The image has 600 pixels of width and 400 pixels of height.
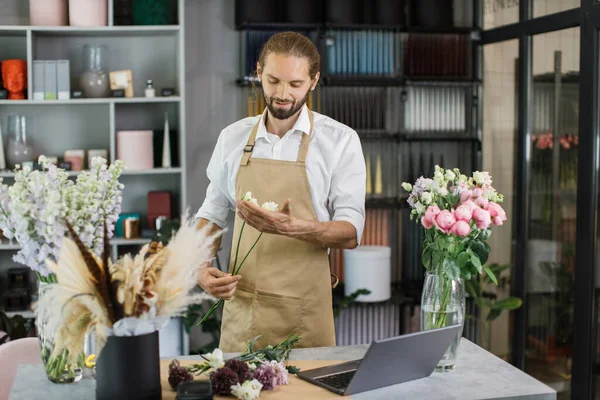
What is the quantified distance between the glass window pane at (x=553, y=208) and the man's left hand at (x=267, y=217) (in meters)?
2.24

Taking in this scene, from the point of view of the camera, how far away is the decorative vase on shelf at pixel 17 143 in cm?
467

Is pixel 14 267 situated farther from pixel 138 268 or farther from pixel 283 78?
pixel 138 268

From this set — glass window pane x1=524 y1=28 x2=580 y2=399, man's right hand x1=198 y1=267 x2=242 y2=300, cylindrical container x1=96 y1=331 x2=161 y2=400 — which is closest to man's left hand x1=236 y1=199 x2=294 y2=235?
man's right hand x1=198 y1=267 x2=242 y2=300

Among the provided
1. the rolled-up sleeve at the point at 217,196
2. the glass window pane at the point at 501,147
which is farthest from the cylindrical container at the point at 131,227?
the glass window pane at the point at 501,147

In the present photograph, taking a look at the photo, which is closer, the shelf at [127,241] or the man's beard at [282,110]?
the man's beard at [282,110]

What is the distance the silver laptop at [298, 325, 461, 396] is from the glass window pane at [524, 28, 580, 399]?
2.39 metres

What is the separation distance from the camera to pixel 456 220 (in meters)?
1.95

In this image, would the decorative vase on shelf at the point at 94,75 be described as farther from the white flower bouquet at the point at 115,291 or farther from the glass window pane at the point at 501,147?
the white flower bouquet at the point at 115,291

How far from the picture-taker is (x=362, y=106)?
4.98m

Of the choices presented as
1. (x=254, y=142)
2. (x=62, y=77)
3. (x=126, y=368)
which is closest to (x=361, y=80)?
(x=62, y=77)

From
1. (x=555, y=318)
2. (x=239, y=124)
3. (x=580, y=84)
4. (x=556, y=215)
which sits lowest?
(x=555, y=318)

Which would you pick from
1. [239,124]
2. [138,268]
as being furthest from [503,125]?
[138,268]

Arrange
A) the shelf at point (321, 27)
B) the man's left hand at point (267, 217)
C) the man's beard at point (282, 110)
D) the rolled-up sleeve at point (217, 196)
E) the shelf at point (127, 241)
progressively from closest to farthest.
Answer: the man's left hand at point (267, 217)
the man's beard at point (282, 110)
the rolled-up sleeve at point (217, 196)
the shelf at point (127, 241)
the shelf at point (321, 27)

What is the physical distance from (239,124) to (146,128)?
2334mm
